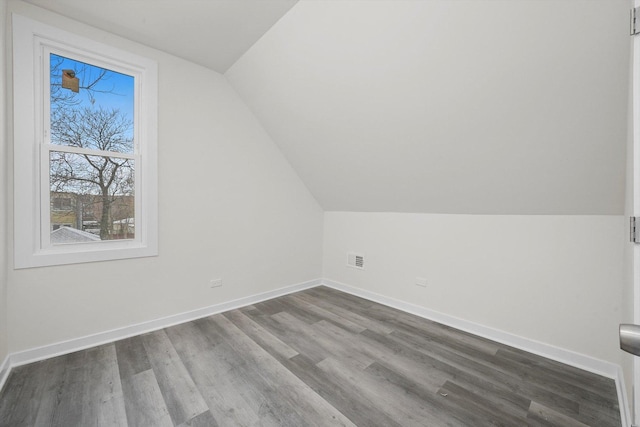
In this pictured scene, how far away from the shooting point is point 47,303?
207cm

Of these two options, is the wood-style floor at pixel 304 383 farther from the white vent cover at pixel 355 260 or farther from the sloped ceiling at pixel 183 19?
the sloped ceiling at pixel 183 19

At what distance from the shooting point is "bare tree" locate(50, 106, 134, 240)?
215cm

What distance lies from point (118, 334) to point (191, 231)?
41.5 inches

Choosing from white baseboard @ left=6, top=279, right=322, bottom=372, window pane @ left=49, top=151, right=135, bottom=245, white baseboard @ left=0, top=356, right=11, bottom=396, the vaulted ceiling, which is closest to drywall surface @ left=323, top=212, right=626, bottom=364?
the vaulted ceiling

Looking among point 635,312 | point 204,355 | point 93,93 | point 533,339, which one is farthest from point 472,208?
point 93,93

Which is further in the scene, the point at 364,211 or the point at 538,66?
the point at 364,211

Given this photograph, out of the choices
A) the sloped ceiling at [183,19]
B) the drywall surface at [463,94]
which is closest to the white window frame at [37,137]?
the sloped ceiling at [183,19]

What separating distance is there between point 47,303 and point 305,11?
9.57 feet

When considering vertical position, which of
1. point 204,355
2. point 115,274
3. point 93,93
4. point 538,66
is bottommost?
point 204,355

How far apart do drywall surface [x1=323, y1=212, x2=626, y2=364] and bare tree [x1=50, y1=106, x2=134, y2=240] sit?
273cm

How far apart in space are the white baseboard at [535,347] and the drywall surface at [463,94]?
1080mm

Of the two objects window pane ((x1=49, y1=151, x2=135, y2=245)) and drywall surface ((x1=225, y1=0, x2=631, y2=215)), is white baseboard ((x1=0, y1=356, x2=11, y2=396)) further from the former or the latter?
drywall surface ((x1=225, y1=0, x2=631, y2=215))

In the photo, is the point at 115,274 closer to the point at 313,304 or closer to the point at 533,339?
the point at 313,304

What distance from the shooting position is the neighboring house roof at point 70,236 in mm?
2158
